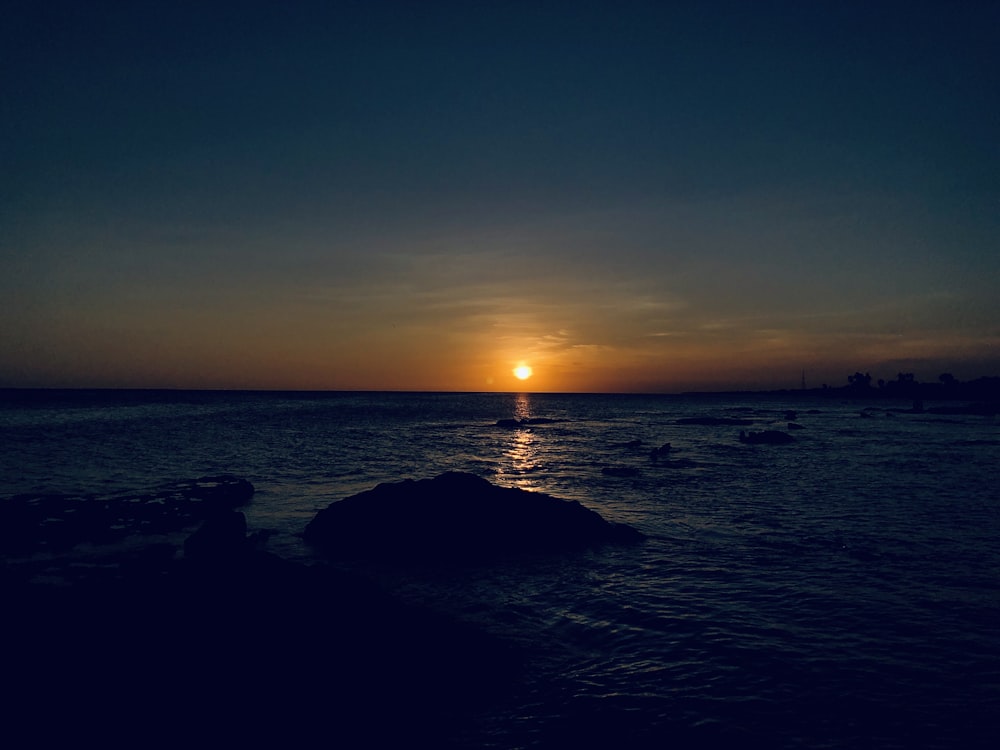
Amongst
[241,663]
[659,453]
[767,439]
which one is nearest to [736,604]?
[241,663]

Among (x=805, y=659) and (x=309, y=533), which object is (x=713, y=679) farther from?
(x=309, y=533)

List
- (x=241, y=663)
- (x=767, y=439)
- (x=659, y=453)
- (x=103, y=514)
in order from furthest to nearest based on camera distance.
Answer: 1. (x=767, y=439)
2. (x=659, y=453)
3. (x=103, y=514)
4. (x=241, y=663)

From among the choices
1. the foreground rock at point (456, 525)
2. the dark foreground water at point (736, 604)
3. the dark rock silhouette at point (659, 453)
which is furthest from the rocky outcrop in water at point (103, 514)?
the dark rock silhouette at point (659, 453)

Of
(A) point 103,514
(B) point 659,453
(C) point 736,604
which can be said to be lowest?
(B) point 659,453

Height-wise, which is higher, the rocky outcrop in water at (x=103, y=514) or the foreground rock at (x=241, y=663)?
the foreground rock at (x=241, y=663)

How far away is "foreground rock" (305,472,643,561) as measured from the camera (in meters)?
19.0

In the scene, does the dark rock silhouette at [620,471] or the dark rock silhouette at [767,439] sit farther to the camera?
the dark rock silhouette at [767,439]

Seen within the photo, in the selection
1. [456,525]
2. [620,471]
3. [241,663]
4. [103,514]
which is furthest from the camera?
[620,471]

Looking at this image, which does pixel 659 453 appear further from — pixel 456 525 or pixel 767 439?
pixel 456 525

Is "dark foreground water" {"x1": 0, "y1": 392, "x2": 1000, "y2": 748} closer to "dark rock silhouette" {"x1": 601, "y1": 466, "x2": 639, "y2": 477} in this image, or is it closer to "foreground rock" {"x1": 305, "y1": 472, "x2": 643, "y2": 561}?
"foreground rock" {"x1": 305, "y1": 472, "x2": 643, "y2": 561}

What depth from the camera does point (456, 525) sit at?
64.3 feet

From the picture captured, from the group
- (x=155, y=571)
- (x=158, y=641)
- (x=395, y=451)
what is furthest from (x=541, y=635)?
(x=395, y=451)

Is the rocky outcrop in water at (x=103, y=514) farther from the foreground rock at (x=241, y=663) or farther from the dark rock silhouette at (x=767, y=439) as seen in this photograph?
the dark rock silhouette at (x=767, y=439)

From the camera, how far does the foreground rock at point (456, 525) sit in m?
19.0
